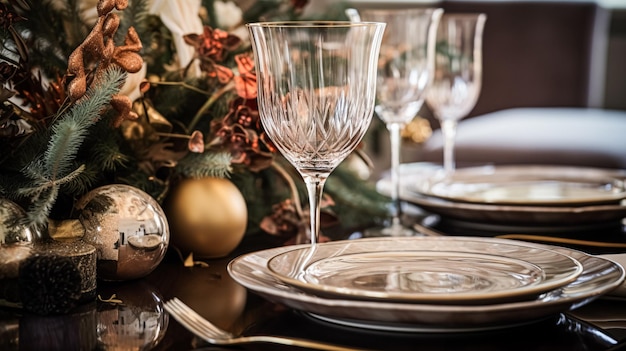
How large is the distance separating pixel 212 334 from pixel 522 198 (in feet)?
1.98

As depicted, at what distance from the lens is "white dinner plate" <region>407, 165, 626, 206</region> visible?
112 cm

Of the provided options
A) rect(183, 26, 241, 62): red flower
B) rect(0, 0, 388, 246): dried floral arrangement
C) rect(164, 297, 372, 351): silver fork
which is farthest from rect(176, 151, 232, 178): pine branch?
rect(164, 297, 372, 351): silver fork

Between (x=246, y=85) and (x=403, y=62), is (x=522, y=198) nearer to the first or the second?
(x=403, y=62)

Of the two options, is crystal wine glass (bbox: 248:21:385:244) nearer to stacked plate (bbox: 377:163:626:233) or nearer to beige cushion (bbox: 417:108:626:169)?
stacked plate (bbox: 377:163:626:233)

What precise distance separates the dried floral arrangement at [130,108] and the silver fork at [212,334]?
127mm

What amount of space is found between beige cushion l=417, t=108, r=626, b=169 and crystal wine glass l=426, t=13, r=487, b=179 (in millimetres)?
1027

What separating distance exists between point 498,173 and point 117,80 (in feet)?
2.33

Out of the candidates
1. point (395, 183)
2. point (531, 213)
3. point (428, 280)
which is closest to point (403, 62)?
point (395, 183)

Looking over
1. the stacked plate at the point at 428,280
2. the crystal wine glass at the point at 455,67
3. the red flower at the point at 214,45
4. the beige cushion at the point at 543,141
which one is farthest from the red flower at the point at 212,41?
the beige cushion at the point at 543,141

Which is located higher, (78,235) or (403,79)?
(403,79)

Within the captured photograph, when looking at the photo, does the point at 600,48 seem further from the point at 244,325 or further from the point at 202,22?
the point at 244,325

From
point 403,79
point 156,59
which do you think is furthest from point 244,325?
point 403,79

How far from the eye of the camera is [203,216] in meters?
0.84

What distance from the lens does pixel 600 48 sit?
3236 millimetres
